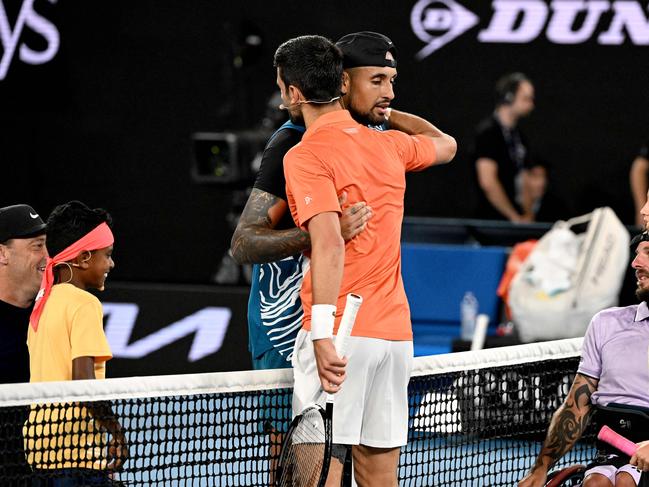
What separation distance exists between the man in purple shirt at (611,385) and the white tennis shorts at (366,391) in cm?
57

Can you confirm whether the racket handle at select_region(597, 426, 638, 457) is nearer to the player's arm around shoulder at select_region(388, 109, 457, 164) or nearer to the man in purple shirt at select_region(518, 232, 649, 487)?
the man in purple shirt at select_region(518, 232, 649, 487)

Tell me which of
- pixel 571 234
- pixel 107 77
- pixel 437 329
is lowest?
pixel 437 329

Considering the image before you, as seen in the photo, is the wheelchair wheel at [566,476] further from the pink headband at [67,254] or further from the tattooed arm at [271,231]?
the pink headband at [67,254]

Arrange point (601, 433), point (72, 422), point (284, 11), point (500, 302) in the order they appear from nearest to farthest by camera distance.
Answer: point (72, 422)
point (601, 433)
point (500, 302)
point (284, 11)

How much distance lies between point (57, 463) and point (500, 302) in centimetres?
561

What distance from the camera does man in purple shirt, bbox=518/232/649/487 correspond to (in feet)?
14.1

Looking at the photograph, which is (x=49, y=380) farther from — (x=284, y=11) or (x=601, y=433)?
(x=284, y=11)

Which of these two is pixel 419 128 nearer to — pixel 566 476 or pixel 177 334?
pixel 566 476

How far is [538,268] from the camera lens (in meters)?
8.53

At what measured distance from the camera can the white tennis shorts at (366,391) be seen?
3.93 m

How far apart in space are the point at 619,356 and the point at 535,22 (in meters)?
6.89

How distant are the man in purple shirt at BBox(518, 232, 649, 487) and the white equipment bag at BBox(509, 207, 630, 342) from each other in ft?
12.3

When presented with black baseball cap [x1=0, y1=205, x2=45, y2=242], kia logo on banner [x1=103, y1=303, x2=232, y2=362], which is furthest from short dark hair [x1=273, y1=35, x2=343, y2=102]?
kia logo on banner [x1=103, y1=303, x2=232, y2=362]

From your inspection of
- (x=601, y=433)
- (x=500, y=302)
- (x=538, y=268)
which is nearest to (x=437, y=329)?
(x=500, y=302)
